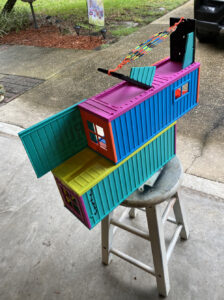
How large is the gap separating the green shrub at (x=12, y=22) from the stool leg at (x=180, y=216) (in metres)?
9.97

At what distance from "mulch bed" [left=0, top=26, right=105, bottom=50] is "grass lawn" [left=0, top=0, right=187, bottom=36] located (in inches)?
35.9

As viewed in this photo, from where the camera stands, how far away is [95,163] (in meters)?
1.70

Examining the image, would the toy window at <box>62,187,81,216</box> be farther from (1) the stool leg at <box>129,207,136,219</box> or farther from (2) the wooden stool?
(1) the stool leg at <box>129,207,136,219</box>

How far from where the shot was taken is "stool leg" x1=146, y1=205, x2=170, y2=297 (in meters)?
2.04

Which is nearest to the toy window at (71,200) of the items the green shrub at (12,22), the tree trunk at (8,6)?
the green shrub at (12,22)

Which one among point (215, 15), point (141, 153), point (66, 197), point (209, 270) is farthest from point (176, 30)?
point (215, 15)

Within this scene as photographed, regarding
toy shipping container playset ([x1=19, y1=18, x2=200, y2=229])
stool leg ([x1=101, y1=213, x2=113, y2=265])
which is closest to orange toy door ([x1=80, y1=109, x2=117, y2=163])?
toy shipping container playset ([x1=19, y1=18, x2=200, y2=229])

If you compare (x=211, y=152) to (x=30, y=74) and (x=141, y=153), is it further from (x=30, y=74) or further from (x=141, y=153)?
(x=30, y=74)

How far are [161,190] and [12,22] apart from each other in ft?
35.2

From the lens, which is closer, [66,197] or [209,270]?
[66,197]

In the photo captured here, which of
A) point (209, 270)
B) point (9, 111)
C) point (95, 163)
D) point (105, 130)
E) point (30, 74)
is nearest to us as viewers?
point (105, 130)

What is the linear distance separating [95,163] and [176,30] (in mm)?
1087

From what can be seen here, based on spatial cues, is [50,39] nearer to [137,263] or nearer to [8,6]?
[8,6]

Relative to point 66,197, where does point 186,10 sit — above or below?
below
